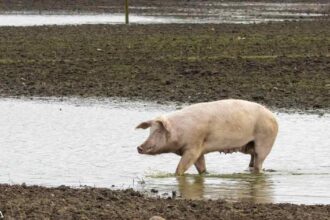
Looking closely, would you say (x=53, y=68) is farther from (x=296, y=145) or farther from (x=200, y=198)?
(x=200, y=198)

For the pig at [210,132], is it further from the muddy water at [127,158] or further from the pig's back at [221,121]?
the muddy water at [127,158]

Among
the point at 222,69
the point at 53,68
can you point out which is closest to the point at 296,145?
the point at 222,69

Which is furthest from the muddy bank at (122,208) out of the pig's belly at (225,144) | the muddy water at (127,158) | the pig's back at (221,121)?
the pig's belly at (225,144)

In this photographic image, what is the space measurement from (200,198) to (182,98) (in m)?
8.39

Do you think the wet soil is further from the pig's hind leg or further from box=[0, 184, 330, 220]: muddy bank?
box=[0, 184, 330, 220]: muddy bank

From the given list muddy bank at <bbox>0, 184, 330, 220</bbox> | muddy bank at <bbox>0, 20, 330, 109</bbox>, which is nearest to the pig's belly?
muddy bank at <bbox>0, 184, 330, 220</bbox>

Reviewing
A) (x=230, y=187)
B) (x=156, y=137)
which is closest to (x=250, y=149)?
(x=156, y=137)

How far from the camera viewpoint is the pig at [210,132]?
13008 millimetres

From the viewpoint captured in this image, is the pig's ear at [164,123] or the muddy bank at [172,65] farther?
the muddy bank at [172,65]

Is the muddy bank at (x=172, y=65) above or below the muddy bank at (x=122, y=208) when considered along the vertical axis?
above

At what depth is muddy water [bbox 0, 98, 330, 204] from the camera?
39.9ft

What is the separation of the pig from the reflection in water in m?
0.39

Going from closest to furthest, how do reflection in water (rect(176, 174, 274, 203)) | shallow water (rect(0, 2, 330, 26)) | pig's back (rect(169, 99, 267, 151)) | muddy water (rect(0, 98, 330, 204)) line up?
reflection in water (rect(176, 174, 274, 203)) < muddy water (rect(0, 98, 330, 204)) < pig's back (rect(169, 99, 267, 151)) < shallow water (rect(0, 2, 330, 26))

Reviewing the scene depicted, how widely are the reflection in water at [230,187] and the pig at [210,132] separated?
394mm
